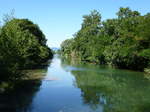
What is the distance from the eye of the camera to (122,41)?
4403 cm

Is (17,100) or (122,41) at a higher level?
(122,41)

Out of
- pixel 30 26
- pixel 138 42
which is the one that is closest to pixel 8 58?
pixel 138 42

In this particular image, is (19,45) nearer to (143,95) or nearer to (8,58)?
(8,58)

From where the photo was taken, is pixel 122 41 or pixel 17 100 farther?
pixel 122 41

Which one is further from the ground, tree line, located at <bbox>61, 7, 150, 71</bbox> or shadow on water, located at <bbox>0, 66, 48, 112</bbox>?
tree line, located at <bbox>61, 7, 150, 71</bbox>

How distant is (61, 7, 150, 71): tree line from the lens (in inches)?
1468

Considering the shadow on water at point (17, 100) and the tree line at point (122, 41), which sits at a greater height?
the tree line at point (122, 41)

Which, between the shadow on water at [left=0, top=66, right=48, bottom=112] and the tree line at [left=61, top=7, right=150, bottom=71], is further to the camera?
the tree line at [left=61, top=7, right=150, bottom=71]

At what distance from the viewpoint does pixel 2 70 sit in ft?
54.2

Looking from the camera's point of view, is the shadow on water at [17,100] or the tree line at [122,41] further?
the tree line at [122,41]

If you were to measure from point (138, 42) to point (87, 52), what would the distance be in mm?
31390

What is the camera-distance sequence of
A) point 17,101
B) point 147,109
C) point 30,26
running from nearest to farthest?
point 147,109 → point 17,101 → point 30,26

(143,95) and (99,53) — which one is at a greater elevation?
(99,53)

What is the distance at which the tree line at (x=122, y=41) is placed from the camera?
37.3 m
